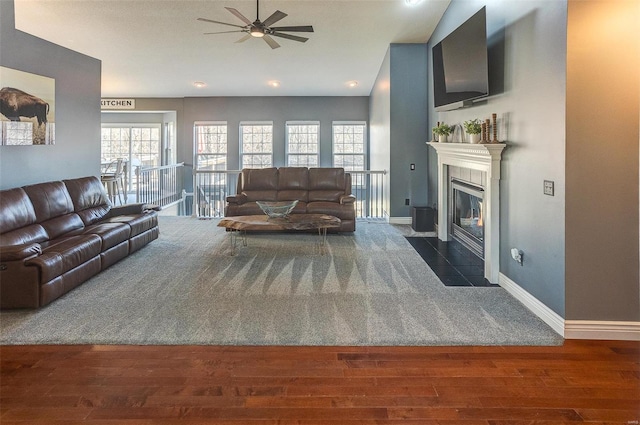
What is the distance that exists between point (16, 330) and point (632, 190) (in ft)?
14.4

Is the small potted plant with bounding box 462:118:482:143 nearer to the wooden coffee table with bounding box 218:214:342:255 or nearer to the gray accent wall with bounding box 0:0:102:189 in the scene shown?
the wooden coffee table with bounding box 218:214:342:255

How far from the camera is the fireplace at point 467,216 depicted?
4.96 m

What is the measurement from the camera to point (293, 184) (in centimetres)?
714

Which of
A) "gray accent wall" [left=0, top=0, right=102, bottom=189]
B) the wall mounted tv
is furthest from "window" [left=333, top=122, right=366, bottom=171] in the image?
"gray accent wall" [left=0, top=0, right=102, bottom=189]

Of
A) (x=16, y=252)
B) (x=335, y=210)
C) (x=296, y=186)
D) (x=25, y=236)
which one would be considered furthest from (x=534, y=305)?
(x=25, y=236)

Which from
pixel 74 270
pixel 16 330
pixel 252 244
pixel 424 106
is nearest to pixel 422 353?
pixel 16 330

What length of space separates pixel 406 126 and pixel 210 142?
5646 millimetres

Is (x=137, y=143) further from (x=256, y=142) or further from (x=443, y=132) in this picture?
(x=443, y=132)

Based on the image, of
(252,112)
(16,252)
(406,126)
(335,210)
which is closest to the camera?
(16,252)

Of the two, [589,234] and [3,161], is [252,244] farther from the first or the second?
[589,234]

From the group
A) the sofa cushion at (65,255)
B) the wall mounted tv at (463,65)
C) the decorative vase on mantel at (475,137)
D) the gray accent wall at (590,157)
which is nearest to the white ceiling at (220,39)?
Answer: the wall mounted tv at (463,65)

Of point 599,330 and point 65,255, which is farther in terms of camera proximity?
point 65,255

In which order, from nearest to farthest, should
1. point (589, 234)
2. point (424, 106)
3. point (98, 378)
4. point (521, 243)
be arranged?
point (98, 378) < point (589, 234) < point (521, 243) < point (424, 106)

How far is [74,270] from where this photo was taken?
3879 mm
